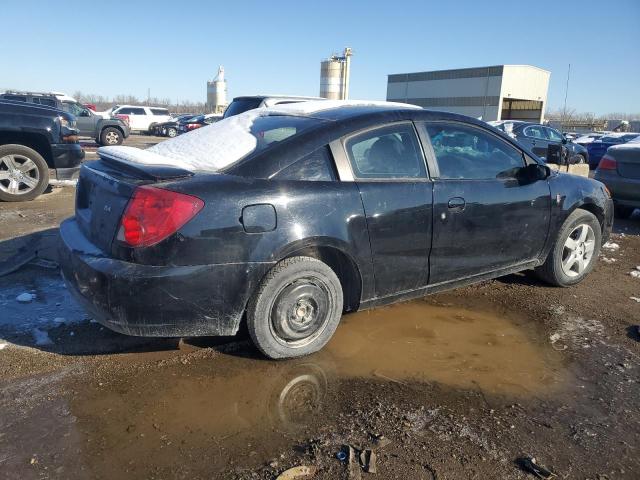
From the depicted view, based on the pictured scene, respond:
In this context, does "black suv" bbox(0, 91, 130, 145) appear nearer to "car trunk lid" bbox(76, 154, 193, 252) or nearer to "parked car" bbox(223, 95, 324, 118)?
"parked car" bbox(223, 95, 324, 118)

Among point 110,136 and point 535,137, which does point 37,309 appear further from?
point 110,136

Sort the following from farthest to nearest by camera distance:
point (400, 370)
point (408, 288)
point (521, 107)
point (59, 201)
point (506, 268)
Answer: point (521, 107), point (59, 201), point (506, 268), point (408, 288), point (400, 370)

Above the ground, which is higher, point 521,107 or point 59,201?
point 521,107

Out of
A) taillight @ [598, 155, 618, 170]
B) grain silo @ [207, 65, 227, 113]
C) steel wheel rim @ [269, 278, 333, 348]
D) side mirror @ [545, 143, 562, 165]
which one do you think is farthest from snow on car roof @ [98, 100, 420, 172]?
grain silo @ [207, 65, 227, 113]

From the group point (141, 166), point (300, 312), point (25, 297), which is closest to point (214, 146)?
point (141, 166)

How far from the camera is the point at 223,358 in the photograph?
10.5 feet

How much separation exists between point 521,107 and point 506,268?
54.7m

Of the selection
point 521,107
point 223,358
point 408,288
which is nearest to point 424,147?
point 408,288

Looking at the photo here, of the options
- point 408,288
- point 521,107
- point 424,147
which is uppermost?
point 521,107

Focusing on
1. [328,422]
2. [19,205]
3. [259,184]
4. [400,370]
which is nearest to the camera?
[328,422]

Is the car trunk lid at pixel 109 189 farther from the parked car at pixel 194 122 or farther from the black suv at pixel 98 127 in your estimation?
the parked car at pixel 194 122

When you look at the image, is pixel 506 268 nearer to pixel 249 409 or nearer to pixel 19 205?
pixel 249 409

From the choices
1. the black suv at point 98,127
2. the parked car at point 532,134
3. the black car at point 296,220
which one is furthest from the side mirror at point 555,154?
the black suv at point 98,127

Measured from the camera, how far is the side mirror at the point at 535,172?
4.09 m
